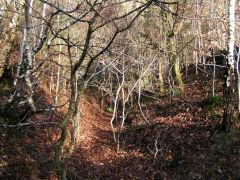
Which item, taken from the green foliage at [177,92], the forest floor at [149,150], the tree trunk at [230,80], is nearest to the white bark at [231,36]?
the tree trunk at [230,80]

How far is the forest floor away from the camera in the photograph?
5.14 meters

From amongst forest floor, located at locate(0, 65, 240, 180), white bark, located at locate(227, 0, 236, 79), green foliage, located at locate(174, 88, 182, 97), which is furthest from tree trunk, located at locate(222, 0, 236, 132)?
green foliage, located at locate(174, 88, 182, 97)

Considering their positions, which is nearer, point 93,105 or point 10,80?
point 10,80

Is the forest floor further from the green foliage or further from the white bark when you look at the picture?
the white bark

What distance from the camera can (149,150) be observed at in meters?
7.59

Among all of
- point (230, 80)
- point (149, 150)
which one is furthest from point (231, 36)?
point (149, 150)

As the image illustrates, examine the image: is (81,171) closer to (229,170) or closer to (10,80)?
(229,170)

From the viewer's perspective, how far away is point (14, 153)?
5512 millimetres

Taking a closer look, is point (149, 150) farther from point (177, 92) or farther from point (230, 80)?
point (177, 92)

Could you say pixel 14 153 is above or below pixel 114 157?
above

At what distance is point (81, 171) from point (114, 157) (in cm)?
179

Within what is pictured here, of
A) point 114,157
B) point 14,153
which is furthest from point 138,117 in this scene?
point 14,153

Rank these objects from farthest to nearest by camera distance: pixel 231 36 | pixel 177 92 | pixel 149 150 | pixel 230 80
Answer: pixel 177 92, pixel 149 150, pixel 231 36, pixel 230 80

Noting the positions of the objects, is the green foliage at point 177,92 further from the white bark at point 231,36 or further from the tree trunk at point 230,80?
the white bark at point 231,36
